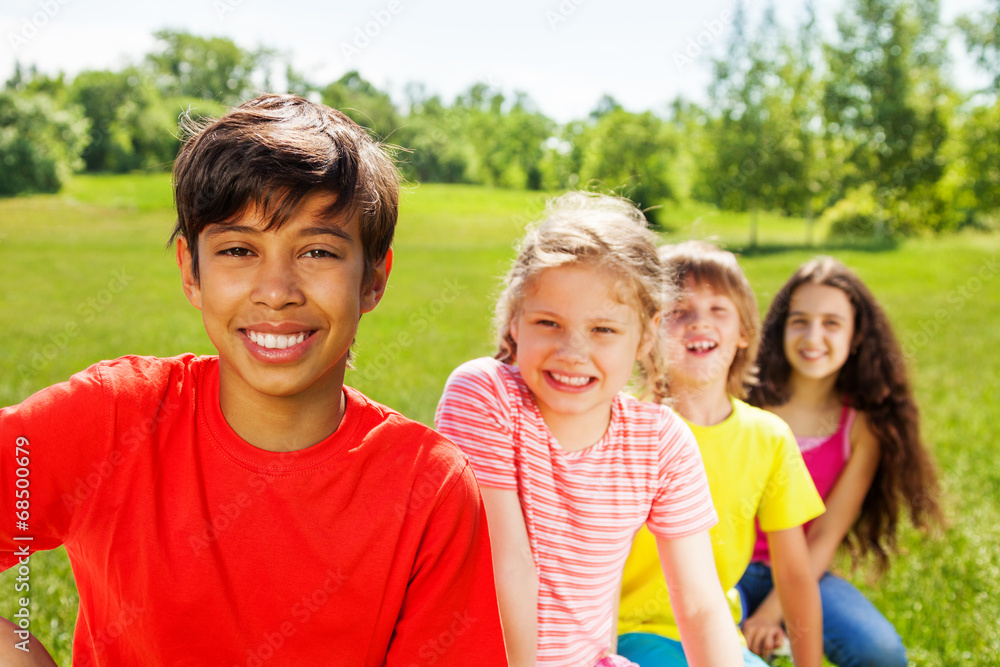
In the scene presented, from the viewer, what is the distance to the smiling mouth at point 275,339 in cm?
150

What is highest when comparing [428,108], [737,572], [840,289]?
[428,108]

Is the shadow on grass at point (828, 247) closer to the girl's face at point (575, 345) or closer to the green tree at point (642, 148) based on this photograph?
the green tree at point (642, 148)

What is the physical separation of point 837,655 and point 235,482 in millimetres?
2642

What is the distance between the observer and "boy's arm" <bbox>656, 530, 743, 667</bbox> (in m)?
1.99

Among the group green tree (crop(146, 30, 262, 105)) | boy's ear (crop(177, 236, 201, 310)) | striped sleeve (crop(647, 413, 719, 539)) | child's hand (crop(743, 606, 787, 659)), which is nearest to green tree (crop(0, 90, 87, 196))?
green tree (crop(146, 30, 262, 105))

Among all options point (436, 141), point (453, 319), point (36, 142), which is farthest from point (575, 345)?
point (36, 142)

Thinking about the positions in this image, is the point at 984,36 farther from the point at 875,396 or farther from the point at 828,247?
the point at 875,396

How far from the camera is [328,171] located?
1548 millimetres

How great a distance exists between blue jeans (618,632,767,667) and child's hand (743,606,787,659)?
0.73 meters

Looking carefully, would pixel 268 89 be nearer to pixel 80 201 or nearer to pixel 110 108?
pixel 80 201

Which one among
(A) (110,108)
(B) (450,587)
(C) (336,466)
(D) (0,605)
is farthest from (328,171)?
(A) (110,108)

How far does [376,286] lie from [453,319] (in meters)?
10.7

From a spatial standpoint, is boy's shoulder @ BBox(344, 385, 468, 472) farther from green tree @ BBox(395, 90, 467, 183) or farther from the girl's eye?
green tree @ BBox(395, 90, 467, 183)

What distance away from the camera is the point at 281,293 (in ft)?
4.79
